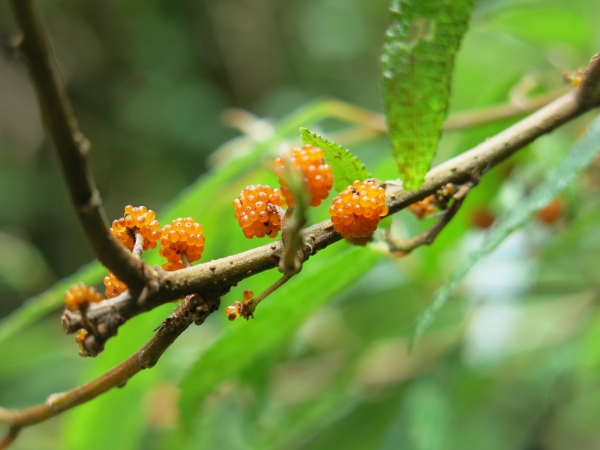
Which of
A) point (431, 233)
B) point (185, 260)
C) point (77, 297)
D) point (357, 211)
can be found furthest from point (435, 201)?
point (77, 297)

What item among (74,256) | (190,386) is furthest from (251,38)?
(190,386)

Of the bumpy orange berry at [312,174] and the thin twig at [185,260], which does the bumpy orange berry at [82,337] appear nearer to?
the thin twig at [185,260]

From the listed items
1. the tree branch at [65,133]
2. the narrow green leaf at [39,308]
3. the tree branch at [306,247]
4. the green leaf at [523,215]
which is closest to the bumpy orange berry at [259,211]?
the tree branch at [306,247]

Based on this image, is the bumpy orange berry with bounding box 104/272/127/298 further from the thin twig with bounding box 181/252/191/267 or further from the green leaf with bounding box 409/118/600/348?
the green leaf with bounding box 409/118/600/348

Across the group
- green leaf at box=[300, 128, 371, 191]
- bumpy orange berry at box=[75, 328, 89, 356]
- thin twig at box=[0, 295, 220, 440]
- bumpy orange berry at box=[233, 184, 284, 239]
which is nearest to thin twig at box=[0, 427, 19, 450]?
thin twig at box=[0, 295, 220, 440]

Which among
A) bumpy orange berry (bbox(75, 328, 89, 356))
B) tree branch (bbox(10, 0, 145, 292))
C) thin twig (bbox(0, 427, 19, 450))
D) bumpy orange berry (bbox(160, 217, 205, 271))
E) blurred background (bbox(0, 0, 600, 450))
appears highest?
tree branch (bbox(10, 0, 145, 292))

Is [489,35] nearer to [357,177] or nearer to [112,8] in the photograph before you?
[357,177]

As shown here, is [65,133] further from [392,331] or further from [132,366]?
[392,331]
